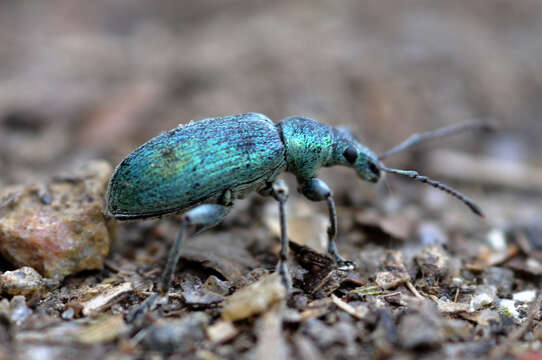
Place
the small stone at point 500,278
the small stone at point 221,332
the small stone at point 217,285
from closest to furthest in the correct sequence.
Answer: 1. the small stone at point 221,332
2. the small stone at point 217,285
3. the small stone at point 500,278

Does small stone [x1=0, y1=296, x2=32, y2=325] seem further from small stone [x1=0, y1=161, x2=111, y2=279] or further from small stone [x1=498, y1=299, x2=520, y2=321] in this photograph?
small stone [x1=498, y1=299, x2=520, y2=321]

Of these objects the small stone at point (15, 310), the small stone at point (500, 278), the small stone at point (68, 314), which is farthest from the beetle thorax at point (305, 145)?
the small stone at point (15, 310)

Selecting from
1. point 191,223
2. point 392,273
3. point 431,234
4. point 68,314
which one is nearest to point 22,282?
point 68,314

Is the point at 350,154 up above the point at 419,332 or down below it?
above

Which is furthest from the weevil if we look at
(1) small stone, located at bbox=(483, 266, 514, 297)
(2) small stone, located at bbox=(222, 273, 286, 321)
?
(1) small stone, located at bbox=(483, 266, 514, 297)

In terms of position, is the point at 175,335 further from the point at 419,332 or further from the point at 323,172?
the point at 323,172

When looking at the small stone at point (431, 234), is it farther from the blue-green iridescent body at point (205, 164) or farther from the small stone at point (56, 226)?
the small stone at point (56, 226)
